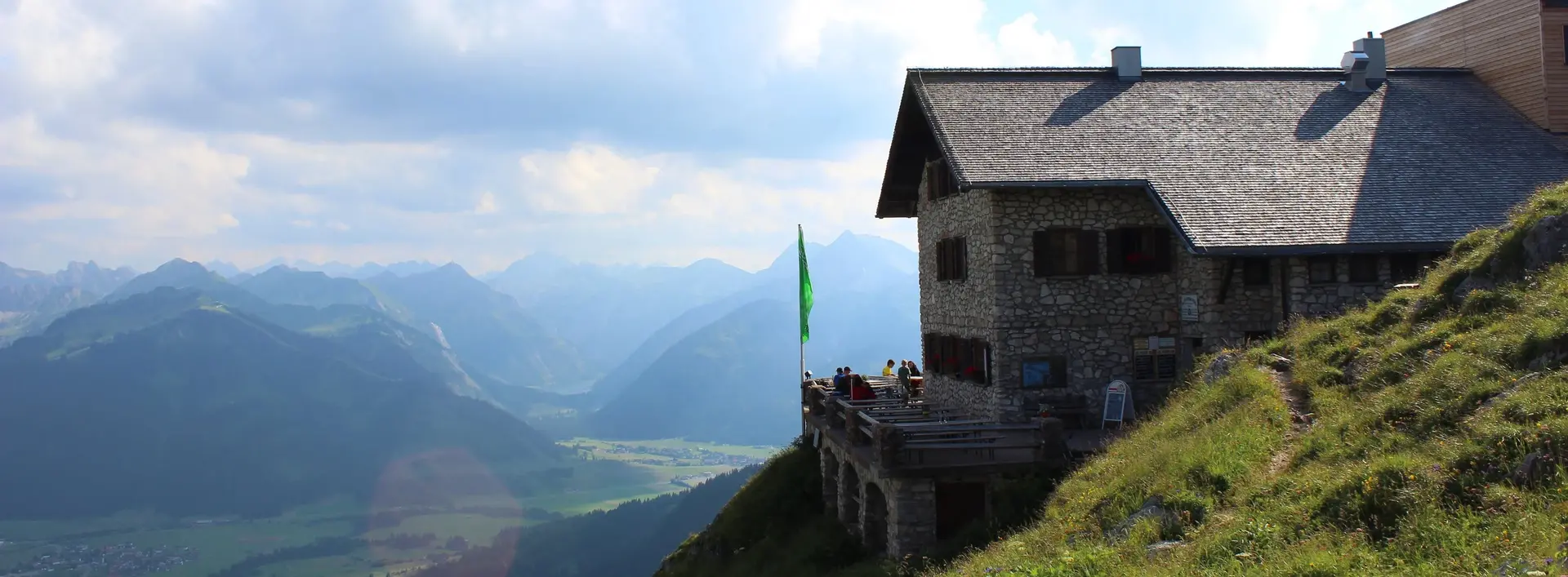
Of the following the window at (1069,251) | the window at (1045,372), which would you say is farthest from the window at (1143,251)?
the window at (1045,372)

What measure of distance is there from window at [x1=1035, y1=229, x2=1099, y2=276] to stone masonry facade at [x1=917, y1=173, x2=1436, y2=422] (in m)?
0.17

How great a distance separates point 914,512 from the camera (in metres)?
20.0

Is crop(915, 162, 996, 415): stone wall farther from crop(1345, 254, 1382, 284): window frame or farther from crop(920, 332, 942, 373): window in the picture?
crop(1345, 254, 1382, 284): window frame

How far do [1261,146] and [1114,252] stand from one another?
5.19 meters

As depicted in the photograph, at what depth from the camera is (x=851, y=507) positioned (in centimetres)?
2586

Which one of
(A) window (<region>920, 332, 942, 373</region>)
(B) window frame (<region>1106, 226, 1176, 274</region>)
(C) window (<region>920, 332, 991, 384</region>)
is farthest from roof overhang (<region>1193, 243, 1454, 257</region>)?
(A) window (<region>920, 332, 942, 373</region>)

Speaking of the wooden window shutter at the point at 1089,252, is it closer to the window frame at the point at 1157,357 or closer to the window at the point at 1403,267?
the window frame at the point at 1157,357

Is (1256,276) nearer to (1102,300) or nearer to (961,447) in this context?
(1102,300)

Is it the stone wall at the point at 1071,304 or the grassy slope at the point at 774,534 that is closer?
the stone wall at the point at 1071,304

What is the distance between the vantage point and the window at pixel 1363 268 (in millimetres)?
23547

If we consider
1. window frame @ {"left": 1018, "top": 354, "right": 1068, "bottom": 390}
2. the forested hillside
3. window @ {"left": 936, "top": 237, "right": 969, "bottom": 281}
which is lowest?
→ the forested hillside

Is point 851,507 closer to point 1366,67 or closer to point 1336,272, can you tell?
point 1336,272

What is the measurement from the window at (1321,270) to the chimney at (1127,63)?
25.6 feet

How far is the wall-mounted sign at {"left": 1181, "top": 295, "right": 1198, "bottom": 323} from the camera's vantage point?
24.2 m
